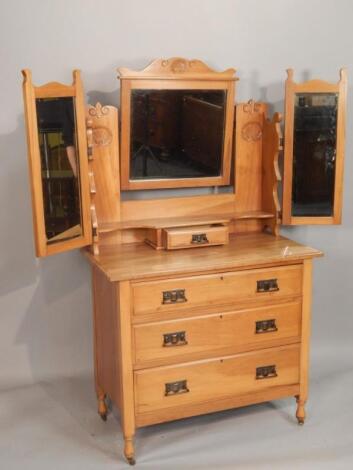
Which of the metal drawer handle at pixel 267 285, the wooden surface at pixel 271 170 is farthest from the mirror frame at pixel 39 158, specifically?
the wooden surface at pixel 271 170

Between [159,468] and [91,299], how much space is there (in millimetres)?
881

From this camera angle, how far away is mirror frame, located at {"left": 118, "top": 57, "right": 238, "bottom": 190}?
2.58m

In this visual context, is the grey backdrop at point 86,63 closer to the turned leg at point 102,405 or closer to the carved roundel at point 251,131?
A: the carved roundel at point 251,131

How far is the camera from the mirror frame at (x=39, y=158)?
2189mm

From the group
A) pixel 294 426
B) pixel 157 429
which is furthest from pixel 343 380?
pixel 157 429

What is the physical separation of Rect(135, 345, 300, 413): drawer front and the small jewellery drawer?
1.55 feet

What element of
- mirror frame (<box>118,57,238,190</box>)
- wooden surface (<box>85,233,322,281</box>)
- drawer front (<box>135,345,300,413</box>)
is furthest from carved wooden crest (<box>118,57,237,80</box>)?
drawer front (<box>135,345,300,413</box>)

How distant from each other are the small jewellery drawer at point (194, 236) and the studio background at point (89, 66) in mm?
553

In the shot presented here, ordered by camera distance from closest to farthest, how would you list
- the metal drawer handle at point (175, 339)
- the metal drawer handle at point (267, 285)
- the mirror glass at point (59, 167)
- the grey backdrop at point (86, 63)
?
the mirror glass at point (59, 167) < the metal drawer handle at point (175, 339) < the metal drawer handle at point (267, 285) < the grey backdrop at point (86, 63)

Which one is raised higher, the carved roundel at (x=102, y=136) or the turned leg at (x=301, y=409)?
the carved roundel at (x=102, y=136)

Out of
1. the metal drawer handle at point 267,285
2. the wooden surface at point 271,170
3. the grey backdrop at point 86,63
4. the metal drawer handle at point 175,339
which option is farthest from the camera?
the wooden surface at point 271,170

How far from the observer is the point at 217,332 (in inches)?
97.9

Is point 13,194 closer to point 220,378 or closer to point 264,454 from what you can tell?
point 220,378

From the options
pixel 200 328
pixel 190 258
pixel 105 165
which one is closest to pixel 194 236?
pixel 190 258
